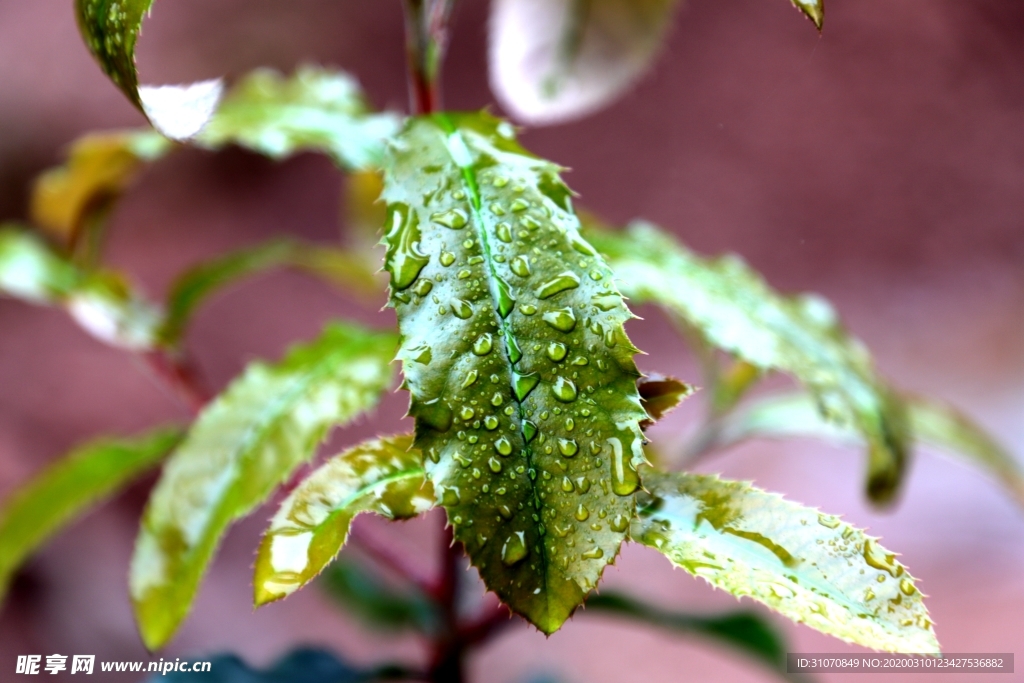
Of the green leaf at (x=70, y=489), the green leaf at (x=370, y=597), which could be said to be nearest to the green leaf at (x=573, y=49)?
the green leaf at (x=70, y=489)

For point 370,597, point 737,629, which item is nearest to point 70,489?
point 370,597

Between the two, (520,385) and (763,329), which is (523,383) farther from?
(763,329)

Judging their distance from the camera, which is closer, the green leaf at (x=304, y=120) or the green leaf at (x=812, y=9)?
the green leaf at (x=812, y=9)

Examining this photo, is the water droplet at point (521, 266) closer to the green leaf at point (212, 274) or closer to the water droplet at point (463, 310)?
the water droplet at point (463, 310)

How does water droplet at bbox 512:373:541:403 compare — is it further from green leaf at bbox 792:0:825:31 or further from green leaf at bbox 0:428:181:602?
green leaf at bbox 0:428:181:602

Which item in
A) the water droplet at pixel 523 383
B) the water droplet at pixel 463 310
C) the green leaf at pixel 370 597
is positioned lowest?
the green leaf at pixel 370 597

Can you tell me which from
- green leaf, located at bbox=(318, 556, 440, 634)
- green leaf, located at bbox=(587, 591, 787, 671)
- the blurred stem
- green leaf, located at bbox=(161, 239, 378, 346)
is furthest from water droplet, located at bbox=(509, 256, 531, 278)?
green leaf, located at bbox=(318, 556, 440, 634)
